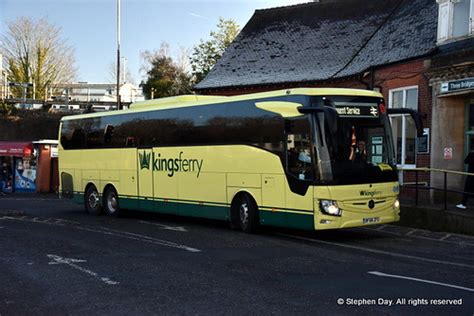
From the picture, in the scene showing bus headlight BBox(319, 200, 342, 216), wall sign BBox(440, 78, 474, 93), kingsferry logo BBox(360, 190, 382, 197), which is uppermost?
wall sign BBox(440, 78, 474, 93)

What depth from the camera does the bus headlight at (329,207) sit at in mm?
11562

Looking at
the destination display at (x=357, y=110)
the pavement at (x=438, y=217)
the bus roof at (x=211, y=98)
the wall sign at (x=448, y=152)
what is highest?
the bus roof at (x=211, y=98)

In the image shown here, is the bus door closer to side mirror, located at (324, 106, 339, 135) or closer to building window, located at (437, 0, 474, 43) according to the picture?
side mirror, located at (324, 106, 339, 135)

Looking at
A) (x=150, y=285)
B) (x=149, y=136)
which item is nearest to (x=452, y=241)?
(x=150, y=285)

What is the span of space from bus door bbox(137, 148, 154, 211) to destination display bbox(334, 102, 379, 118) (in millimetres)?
6465

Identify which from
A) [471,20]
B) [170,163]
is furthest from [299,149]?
[471,20]

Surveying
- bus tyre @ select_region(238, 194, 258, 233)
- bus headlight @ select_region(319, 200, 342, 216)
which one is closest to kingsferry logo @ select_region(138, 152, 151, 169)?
bus tyre @ select_region(238, 194, 258, 233)

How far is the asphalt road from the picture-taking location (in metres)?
6.67

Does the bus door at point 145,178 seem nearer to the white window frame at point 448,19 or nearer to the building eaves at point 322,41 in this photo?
the building eaves at point 322,41

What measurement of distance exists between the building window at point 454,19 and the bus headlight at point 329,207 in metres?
8.02

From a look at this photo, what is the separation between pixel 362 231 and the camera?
14008 millimetres

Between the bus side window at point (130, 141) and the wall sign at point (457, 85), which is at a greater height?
the wall sign at point (457, 85)

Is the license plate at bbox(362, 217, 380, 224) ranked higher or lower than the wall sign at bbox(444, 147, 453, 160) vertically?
lower

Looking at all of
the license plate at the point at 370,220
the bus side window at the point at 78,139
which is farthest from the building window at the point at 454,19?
the bus side window at the point at 78,139
